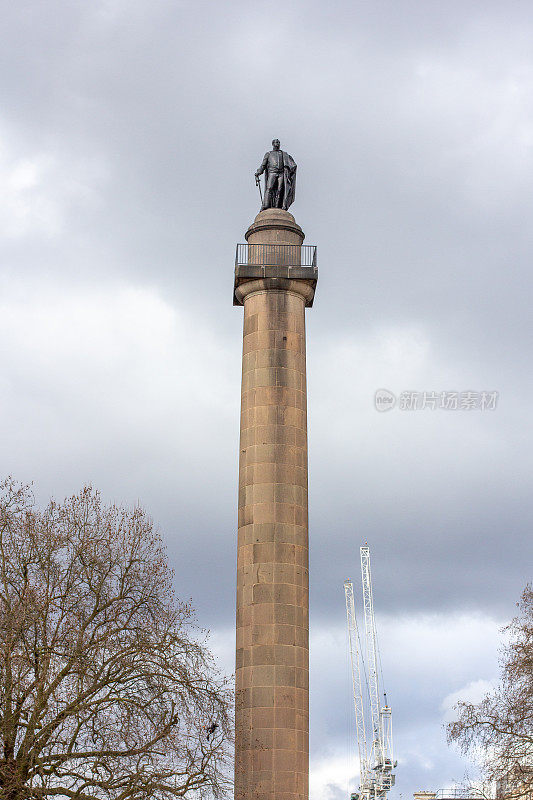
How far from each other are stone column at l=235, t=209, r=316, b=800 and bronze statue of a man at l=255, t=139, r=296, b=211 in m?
1.81

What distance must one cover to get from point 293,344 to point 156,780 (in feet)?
A: 68.1

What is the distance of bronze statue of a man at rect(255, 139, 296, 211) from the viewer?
58188mm

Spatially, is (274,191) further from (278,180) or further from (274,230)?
(274,230)

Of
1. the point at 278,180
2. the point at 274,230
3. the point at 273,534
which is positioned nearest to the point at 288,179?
the point at 278,180

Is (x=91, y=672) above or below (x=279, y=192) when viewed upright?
below

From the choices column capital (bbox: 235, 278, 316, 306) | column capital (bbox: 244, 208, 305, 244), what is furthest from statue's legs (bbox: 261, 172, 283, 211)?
column capital (bbox: 235, 278, 316, 306)

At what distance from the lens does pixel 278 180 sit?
5825 centimetres

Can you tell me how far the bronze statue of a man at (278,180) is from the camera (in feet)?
191

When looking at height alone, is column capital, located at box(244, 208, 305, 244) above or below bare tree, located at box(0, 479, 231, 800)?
above

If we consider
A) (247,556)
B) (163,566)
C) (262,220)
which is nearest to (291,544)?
(247,556)

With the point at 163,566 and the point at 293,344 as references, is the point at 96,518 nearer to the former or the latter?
the point at 163,566

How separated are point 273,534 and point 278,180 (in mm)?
18688

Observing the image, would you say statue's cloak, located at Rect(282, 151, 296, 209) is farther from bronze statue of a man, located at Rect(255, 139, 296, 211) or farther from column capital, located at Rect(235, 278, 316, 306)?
column capital, located at Rect(235, 278, 316, 306)

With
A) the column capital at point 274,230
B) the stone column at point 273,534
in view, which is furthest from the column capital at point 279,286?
the column capital at point 274,230
